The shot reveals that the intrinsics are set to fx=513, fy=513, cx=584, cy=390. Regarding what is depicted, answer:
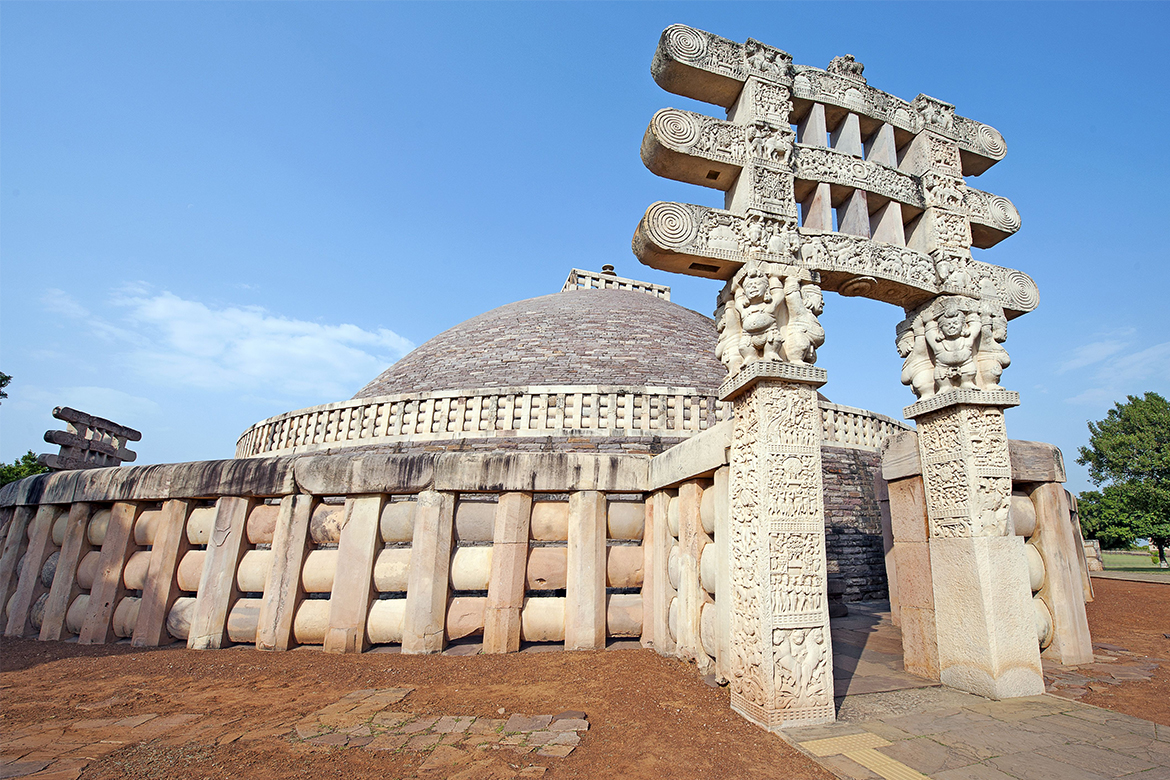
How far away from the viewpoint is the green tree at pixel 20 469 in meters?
20.6

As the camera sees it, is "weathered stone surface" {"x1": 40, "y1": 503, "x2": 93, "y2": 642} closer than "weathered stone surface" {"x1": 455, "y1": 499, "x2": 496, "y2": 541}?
No

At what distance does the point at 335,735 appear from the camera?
311cm

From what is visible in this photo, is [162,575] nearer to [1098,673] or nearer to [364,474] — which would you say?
[364,474]

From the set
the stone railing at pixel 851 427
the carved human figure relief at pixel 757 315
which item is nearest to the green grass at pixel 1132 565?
the stone railing at pixel 851 427

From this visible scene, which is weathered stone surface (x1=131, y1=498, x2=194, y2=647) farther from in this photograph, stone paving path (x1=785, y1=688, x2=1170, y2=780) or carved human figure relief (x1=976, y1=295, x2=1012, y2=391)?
carved human figure relief (x1=976, y1=295, x2=1012, y2=391)

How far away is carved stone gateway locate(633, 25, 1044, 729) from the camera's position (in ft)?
12.4

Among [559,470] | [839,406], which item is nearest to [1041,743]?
[559,470]

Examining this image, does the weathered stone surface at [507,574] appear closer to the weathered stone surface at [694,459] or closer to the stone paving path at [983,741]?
the weathered stone surface at [694,459]

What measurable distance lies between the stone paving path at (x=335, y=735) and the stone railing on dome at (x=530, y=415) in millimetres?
7811

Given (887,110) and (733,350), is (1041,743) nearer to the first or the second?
(733,350)

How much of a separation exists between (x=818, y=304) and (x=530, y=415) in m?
7.74

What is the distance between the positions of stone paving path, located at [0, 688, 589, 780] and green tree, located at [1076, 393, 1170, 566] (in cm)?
3136

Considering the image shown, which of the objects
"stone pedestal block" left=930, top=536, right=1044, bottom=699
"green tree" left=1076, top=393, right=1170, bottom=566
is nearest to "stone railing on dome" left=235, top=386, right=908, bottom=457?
"stone pedestal block" left=930, top=536, right=1044, bottom=699

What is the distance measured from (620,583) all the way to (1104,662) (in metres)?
5.10
